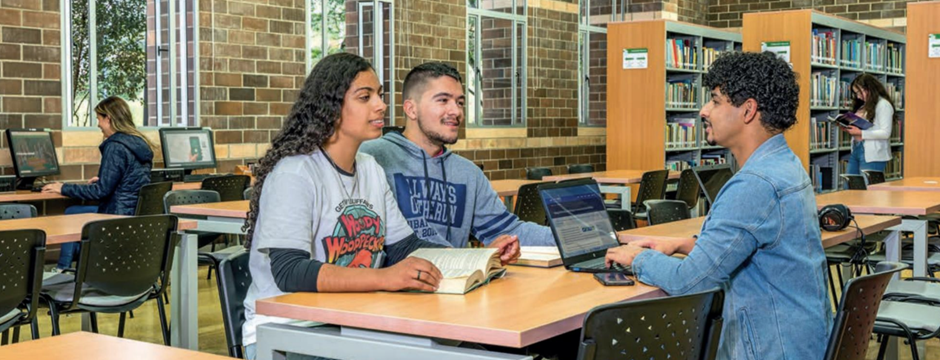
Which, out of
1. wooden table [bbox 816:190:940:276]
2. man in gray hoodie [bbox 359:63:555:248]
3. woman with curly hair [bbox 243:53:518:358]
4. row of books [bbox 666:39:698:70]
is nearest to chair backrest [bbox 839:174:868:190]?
wooden table [bbox 816:190:940:276]

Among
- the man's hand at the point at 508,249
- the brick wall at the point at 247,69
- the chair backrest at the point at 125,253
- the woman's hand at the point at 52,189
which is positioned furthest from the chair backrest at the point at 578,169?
the man's hand at the point at 508,249

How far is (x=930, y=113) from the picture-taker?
8.94 metres

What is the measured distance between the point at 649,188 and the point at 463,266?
5.59 m

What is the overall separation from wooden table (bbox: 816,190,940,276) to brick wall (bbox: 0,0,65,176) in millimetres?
4873

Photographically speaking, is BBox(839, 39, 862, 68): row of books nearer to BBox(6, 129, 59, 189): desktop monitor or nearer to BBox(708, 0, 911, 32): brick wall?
BBox(708, 0, 911, 32): brick wall

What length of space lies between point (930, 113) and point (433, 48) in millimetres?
4410

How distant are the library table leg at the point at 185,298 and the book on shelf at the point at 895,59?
919 cm

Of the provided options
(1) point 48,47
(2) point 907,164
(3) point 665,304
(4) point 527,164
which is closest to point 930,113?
(2) point 907,164

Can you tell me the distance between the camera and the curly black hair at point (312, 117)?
2.59m

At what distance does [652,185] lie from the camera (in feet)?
26.0

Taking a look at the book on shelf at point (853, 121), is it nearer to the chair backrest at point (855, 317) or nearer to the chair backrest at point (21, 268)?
the chair backrest at point (855, 317)

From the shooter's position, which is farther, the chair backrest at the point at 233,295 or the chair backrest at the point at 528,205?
the chair backrest at the point at 528,205

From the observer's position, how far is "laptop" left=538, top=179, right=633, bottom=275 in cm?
277

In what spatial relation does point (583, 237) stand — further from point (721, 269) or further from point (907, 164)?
point (907, 164)
